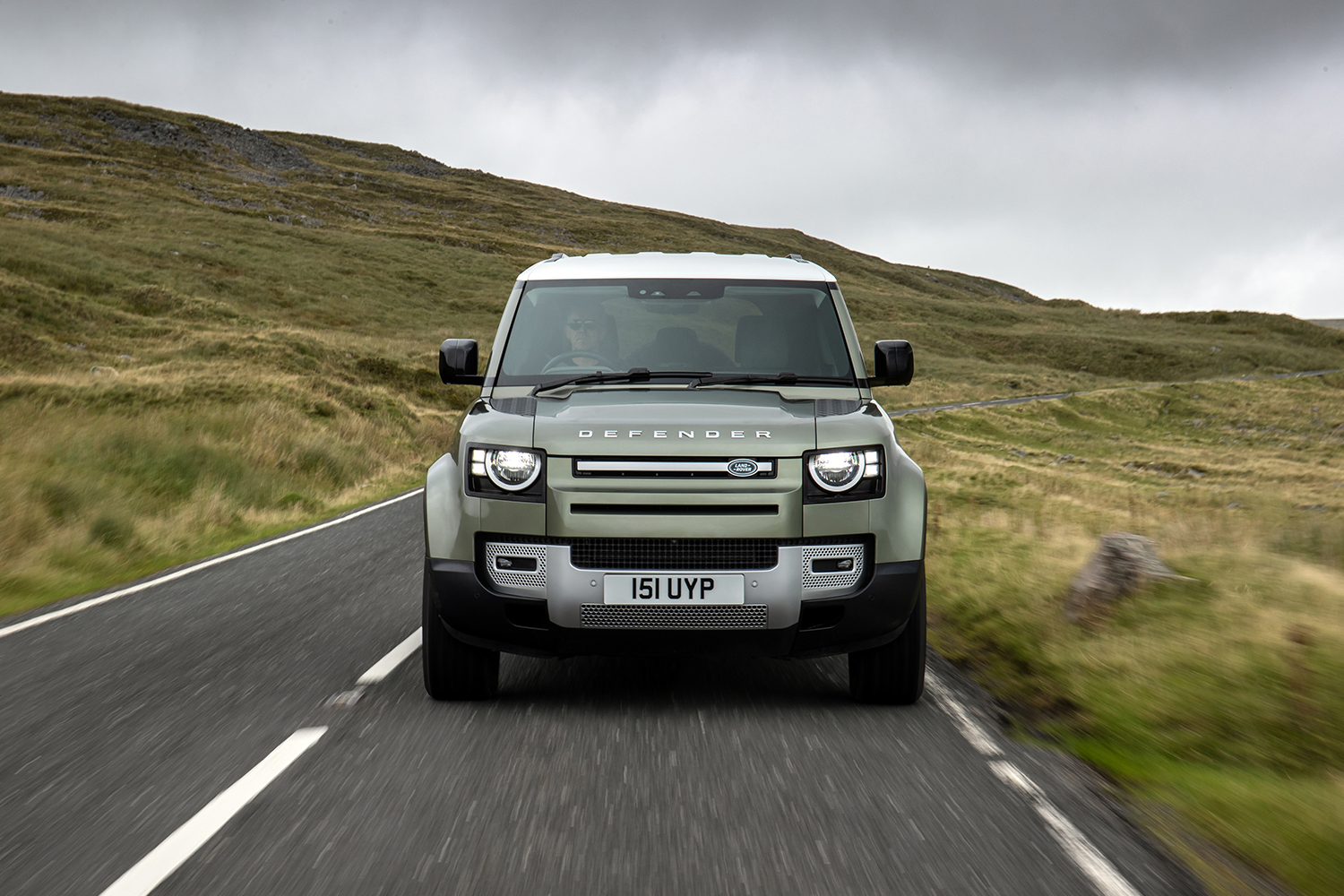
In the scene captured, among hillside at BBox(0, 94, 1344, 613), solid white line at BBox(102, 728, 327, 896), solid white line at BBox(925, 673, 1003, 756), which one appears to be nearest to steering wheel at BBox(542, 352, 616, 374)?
solid white line at BBox(102, 728, 327, 896)

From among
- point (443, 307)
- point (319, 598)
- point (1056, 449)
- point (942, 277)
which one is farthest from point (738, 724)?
point (942, 277)

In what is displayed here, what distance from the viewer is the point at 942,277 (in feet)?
465

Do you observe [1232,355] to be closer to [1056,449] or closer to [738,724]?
[1056,449]

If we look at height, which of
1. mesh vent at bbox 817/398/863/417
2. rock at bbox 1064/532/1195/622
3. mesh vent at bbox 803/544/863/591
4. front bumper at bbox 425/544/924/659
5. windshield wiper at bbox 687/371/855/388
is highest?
windshield wiper at bbox 687/371/855/388

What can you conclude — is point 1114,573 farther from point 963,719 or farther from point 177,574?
point 177,574

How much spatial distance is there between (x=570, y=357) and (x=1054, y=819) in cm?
330

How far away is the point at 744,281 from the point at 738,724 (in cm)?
256

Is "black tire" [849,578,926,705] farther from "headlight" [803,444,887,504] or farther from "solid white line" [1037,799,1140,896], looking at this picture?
"solid white line" [1037,799,1140,896]

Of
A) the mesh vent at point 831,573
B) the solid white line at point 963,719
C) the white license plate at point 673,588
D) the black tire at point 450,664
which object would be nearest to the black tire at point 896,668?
the solid white line at point 963,719

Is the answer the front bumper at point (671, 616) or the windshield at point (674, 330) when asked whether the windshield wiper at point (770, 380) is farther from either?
the front bumper at point (671, 616)

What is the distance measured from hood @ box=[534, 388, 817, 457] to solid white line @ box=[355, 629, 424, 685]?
1751 millimetres

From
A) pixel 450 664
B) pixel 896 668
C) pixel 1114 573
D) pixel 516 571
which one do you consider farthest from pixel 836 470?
pixel 1114 573

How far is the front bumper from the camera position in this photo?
4.18 m

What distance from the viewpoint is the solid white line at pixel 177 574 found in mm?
6848
